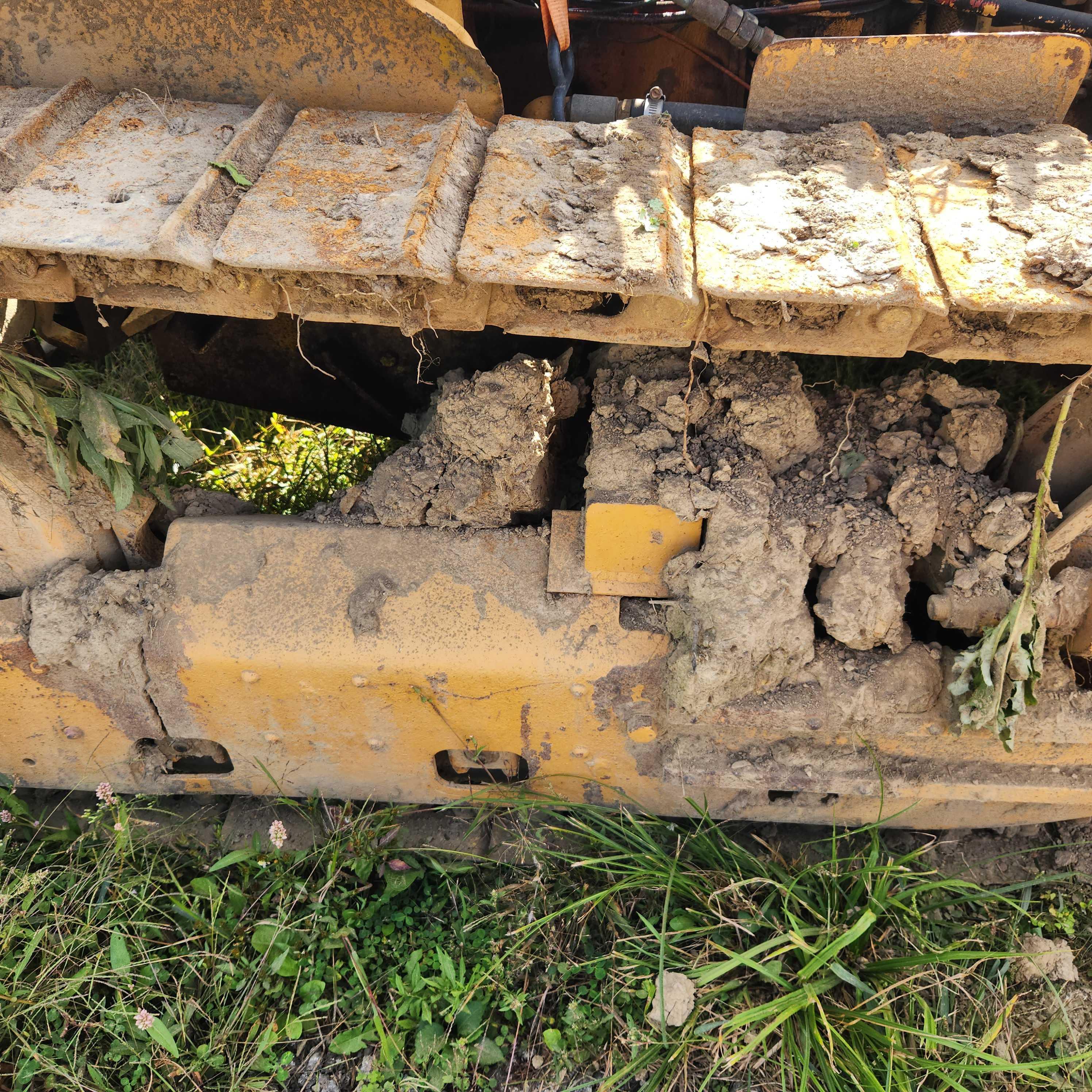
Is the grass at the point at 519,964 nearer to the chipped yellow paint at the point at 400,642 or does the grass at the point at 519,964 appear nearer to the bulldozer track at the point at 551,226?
the chipped yellow paint at the point at 400,642

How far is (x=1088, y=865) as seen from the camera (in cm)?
262

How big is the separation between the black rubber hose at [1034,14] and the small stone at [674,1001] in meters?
2.55

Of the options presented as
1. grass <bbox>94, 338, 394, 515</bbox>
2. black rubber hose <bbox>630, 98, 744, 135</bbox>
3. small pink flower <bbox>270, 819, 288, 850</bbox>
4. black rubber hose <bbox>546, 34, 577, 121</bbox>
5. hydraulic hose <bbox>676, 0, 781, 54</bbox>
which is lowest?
small pink flower <bbox>270, 819, 288, 850</bbox>

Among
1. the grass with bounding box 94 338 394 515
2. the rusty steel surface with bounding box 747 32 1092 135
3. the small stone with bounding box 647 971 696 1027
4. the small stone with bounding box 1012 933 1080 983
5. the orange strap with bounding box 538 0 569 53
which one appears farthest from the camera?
the grass with bounding box 94 338 394 515

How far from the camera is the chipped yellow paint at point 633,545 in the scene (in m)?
1.97

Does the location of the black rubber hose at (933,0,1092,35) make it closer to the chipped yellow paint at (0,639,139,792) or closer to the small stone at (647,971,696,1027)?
the small stone at (647,971,696,1027)

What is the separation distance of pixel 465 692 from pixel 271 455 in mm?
2101

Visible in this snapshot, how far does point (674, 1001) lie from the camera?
222 cm

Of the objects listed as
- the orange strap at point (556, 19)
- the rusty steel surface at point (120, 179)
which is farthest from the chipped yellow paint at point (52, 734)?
the orange strap at point (556, 19)

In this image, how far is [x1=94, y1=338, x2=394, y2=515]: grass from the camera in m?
3.46

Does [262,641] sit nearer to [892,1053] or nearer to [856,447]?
[856,447]

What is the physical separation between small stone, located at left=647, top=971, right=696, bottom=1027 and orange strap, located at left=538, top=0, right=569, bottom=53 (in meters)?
2.29

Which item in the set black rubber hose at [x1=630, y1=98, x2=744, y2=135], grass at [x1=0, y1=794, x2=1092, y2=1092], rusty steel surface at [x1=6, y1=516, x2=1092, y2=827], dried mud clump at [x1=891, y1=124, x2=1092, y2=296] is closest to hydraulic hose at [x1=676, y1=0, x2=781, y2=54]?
black rubber hose at [x1=630, y1=98, x2=744, y2=135]

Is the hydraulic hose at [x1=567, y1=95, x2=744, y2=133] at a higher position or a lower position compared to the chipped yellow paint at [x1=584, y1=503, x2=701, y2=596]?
higher
